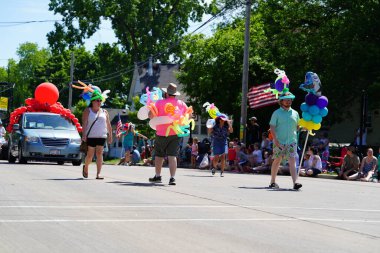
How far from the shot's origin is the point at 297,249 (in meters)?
7.00

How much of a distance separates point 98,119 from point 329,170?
14.4m

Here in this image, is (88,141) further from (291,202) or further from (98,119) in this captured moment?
(291,202)

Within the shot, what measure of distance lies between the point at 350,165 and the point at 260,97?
10.1m

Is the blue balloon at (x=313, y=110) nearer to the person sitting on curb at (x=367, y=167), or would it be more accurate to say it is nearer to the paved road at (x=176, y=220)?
the paved road at (x=176, y=220)

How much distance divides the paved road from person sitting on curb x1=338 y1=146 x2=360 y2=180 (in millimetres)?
10904

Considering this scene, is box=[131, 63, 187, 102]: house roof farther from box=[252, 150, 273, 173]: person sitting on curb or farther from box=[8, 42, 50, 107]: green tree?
box=[8, 42, 50, 107]: green tree

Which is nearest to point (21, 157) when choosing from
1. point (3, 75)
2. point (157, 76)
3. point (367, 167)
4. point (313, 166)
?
point (313, 166)

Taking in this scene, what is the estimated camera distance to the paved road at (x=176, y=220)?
7.05 metres

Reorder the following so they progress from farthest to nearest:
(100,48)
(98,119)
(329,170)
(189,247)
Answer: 1. (100,48)
2. (329,170)
3. (98,119)
4. (189,247)

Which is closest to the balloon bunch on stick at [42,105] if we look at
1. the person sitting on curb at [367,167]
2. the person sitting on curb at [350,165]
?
the person sitting on curb at [350,165]

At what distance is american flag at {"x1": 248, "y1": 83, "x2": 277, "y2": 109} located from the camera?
33.2m

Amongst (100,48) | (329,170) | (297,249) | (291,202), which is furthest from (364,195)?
(100,48)

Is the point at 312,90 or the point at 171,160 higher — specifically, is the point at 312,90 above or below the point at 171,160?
above

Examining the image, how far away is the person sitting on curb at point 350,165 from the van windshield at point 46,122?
8723mm
